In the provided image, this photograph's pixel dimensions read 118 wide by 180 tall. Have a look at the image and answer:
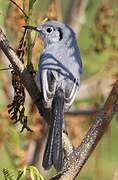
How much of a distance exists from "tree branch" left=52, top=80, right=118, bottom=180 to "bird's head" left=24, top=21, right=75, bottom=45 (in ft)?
4.41

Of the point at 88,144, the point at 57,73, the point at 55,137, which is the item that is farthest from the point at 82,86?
the point at 88,144

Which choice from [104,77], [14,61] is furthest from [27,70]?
[104,77]

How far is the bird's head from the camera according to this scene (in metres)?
3.01

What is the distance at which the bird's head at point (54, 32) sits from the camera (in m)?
3.01

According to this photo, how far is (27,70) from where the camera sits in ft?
6.11

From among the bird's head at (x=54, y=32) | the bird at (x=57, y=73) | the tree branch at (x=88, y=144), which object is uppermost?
the bird's head at (x=54, y=32)

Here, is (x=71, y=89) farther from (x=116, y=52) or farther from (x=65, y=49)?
(x=116, y=52)

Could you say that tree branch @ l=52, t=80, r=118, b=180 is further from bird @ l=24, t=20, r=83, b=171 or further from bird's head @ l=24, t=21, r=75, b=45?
bird's head @ l=24, t=21, r=75, b=45

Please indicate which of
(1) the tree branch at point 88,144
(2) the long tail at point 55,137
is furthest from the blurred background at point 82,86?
(1) the tree branch at point 88,144

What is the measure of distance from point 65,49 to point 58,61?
432 millimetres

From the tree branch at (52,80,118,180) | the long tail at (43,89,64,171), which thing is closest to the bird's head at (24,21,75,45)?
the long tail at (43,89,64,171)

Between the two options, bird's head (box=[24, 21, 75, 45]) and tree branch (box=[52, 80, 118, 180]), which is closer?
tree branch (box=[52, 80, 118, 180])

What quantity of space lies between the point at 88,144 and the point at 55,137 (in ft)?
1.68

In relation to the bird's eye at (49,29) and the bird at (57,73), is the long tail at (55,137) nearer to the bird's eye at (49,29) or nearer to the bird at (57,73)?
the bird at (57,73)
